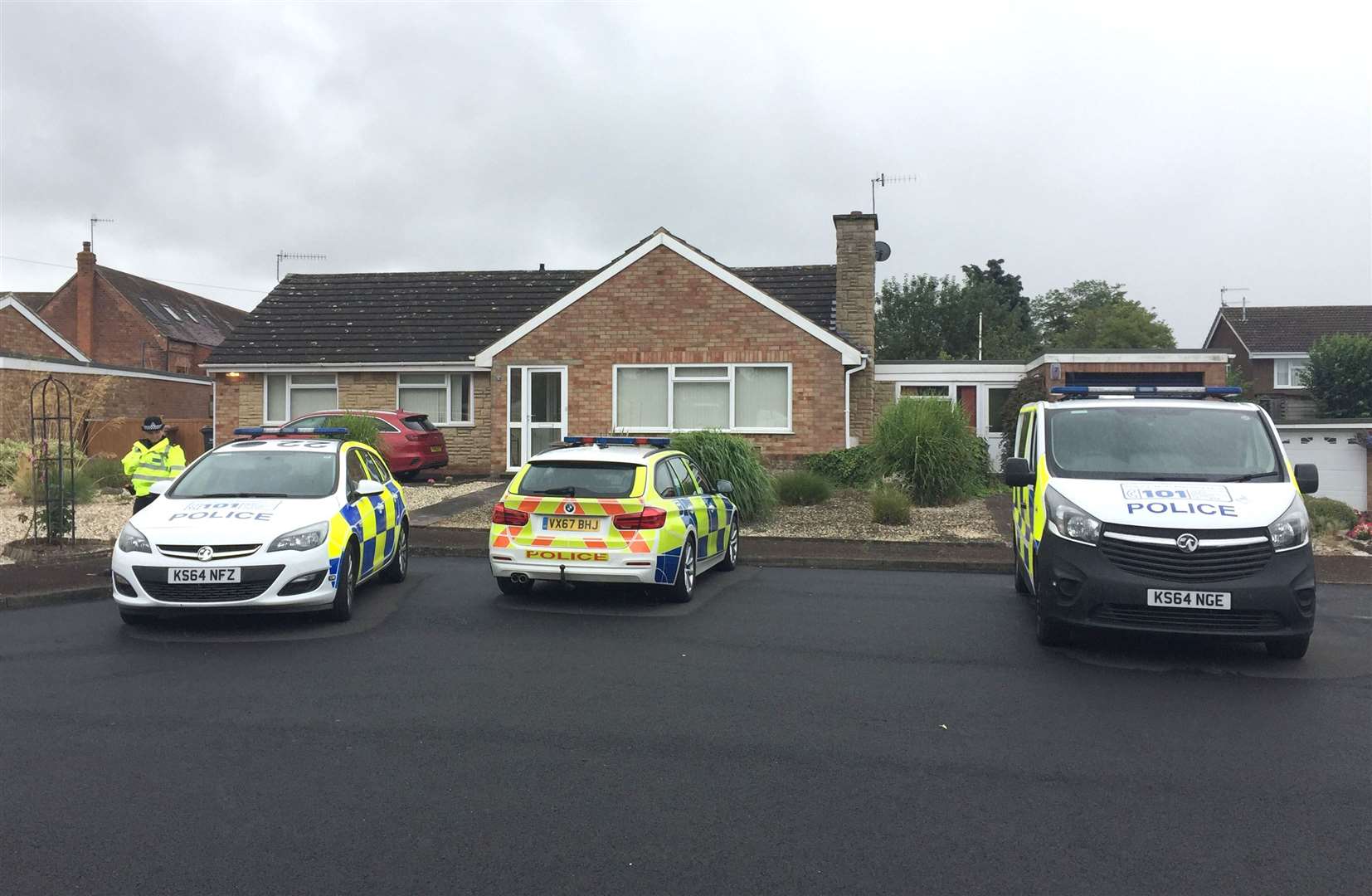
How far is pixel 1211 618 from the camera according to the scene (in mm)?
7117

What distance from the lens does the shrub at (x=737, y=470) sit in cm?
1530

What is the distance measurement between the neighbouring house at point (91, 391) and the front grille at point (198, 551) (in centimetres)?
1272

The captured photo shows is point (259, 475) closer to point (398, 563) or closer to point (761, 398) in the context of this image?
point (398, 563)

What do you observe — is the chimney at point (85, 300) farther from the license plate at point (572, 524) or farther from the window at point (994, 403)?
the license plate at point (572, 524)

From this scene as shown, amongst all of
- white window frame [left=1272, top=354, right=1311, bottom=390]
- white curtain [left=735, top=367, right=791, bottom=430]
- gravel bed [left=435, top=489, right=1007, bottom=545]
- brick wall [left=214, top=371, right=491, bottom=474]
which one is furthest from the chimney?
white window frame [left=1272, top=354, right=1311, bottom=390]

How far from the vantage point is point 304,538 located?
840 cm

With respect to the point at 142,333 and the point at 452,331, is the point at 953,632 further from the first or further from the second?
the point at 142,333

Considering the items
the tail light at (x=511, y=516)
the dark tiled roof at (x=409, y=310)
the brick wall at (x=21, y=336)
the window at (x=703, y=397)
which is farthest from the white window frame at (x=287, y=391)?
the brick wall at (x=21, y=336)

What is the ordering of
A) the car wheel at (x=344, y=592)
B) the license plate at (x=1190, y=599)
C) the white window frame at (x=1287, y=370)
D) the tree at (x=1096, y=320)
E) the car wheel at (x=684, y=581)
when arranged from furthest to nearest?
the tree at (x=1096, y=320)
the white window frame at (x=1287, y=370)
the car wheel at (x=684, y=581)
the car wheel at (x=344, y=592)
the license plate at (x=1190, y=599)

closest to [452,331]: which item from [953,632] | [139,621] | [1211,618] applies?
[139,621]

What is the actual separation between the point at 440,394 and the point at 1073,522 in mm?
17543

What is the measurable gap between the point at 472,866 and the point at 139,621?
19.3 ft

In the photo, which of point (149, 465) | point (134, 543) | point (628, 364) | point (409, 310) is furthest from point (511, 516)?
point (409, 310)

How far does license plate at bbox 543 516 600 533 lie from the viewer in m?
9.32
